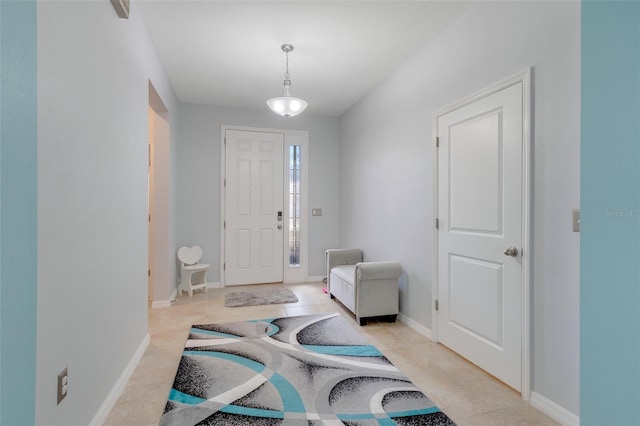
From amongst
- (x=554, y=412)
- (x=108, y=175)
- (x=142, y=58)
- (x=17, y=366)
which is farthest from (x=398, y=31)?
(x=17, y=366)

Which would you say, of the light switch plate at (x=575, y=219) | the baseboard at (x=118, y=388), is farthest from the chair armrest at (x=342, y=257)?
the light switch plate at (x=575, y=219)

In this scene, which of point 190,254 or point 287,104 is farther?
point 190,254

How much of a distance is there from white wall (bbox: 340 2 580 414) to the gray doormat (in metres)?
1.24

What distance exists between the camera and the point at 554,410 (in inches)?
70.6

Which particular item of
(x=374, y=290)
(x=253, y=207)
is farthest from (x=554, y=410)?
(x=253, y=207)

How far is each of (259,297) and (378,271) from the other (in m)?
1.80

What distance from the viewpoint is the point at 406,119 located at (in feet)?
10.8

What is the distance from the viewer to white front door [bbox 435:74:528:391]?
2057mm

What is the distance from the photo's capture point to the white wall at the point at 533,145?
5.68 ft

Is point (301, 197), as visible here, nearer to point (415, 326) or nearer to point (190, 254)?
point (190, 254)

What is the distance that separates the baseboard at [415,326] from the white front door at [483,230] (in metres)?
0.17

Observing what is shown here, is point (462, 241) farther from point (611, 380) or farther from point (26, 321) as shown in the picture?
point (26, 321)

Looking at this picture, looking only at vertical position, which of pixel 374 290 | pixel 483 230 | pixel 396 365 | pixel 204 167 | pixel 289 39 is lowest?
pixel 396 365

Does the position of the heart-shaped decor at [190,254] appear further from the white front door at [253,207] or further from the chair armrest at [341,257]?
the chair armrest at [341,257]
